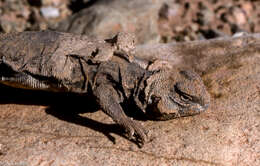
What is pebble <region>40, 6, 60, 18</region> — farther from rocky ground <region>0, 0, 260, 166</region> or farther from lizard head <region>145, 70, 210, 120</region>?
lizard head <region>145, 70, 210, 120</region>

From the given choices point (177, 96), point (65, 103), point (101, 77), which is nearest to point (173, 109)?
point (177, 96)

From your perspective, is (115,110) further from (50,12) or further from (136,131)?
(50,12)

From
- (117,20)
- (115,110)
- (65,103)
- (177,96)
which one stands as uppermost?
(117,20)

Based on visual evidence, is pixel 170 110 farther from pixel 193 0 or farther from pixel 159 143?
pixel 193 0

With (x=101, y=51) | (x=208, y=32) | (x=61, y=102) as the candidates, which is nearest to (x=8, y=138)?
(x=61, y=102)

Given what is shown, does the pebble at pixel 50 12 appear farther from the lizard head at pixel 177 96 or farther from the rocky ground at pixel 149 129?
the lizard head at pixel 177 96

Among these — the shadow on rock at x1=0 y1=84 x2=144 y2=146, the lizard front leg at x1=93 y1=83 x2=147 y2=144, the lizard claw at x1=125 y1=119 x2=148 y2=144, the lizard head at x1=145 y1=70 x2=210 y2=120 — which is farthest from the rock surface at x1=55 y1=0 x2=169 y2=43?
the lizard claw at x1=125 y1=119 x2=148 y2=144
